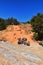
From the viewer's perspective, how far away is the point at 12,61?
34.2ft

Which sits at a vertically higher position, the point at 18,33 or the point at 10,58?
the point at 18,33

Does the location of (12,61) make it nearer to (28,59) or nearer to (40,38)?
(28,59)

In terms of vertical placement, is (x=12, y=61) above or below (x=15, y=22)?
below

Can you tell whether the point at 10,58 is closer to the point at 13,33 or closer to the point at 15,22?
the point at 13,33

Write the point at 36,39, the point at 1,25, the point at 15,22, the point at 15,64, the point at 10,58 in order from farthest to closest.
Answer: the point at 15,22 < the point at 1,25 < the point at 36,39 < the point at 10,58 < the point at 15,64

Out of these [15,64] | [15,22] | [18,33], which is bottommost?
[15,64]

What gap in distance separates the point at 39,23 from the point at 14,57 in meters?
15.3

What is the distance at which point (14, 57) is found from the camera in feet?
37.0

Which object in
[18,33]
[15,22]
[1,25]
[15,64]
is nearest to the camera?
[15,64]

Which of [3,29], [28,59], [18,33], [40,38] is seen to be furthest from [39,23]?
[28,59]

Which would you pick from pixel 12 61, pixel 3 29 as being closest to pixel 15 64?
pixel 12 61

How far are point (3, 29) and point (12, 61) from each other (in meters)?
24.2

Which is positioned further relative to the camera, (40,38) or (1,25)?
(1,25)

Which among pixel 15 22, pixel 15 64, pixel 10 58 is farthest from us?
pixel 15 22
